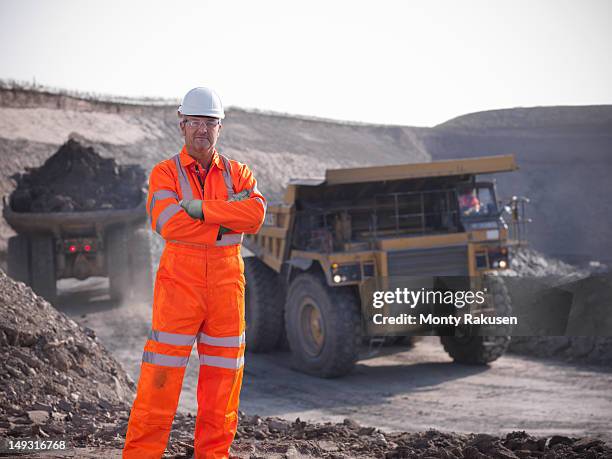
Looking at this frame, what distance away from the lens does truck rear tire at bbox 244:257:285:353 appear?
11.3 metres

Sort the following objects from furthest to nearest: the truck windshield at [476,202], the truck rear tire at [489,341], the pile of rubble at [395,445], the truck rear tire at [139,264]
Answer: the truck rear tire at [139,264]
the truck windshield at [476,202]
the truck rear tire at [489,341]
the pile of rubble at [395,445]

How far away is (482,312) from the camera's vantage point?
986cm

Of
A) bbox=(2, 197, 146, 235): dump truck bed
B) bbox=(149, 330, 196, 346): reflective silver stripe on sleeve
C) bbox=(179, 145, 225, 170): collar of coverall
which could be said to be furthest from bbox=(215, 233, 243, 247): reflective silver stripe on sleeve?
bbox=(2, 197, 146, 235): dump truck bed

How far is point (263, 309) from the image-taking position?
37.0 ft

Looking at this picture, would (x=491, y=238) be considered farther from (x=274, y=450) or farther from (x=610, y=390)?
(x=274, y=450)

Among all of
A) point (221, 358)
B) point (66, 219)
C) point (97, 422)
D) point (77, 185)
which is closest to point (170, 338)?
point (221, 358)

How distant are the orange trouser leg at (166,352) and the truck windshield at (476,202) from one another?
22.7 ft

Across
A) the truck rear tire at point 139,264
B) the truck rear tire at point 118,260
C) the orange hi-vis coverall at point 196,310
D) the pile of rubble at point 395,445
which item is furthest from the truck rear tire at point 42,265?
the orange hi-vis coverall at point 196,310

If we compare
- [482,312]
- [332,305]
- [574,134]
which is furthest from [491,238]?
[574,134]

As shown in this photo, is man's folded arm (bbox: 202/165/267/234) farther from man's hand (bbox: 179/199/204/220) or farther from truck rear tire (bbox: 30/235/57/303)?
truck rear tire (bbox: 30/235/57/303)

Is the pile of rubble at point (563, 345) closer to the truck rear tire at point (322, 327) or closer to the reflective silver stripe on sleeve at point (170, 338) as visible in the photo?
the truck rear tire at point (322, 327)

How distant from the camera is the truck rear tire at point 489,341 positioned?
9.92 meters

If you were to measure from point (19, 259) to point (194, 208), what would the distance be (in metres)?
9.71

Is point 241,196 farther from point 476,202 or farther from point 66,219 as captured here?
point 66,219
